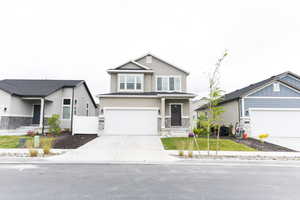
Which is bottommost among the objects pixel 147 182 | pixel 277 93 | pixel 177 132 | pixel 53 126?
pixel 147 182

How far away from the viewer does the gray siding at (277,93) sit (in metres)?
13.8

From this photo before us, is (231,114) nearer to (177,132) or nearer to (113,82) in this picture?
(177,132)

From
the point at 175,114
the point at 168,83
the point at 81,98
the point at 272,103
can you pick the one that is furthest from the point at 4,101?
the point at 272,103

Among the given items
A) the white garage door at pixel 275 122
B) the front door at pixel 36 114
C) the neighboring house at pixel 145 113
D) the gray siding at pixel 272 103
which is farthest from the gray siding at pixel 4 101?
the white garage door at pixel 275 122

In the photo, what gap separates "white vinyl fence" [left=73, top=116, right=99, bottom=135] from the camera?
13.8 metres

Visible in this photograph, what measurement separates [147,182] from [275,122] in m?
14.1

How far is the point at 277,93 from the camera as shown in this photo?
45.5ft

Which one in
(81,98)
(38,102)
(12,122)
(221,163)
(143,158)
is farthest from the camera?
(81,98)

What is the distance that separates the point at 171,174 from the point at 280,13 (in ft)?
48.6

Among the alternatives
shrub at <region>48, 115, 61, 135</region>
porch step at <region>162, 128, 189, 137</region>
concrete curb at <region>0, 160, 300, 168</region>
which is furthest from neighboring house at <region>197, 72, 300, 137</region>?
shrub at <region>48, 115, 61, 135</region>

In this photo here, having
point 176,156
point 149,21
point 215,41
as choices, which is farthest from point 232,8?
point 176,156

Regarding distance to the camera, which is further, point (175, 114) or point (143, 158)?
point (175, 114)

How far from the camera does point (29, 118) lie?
15.8m

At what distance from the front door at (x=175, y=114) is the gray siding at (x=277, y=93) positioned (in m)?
6.75
